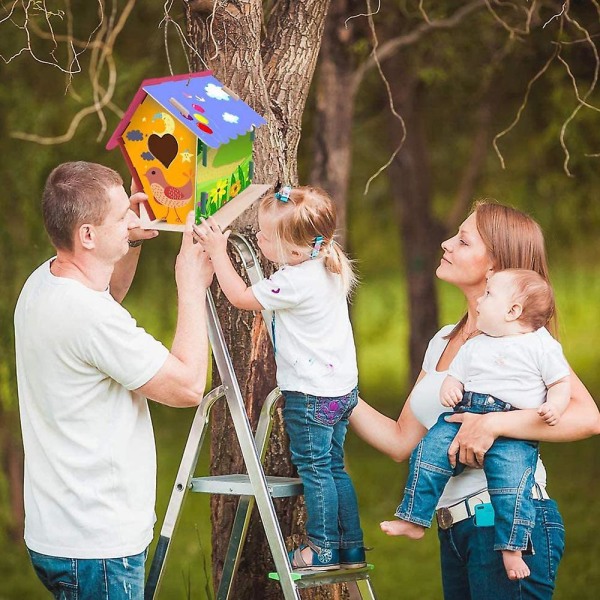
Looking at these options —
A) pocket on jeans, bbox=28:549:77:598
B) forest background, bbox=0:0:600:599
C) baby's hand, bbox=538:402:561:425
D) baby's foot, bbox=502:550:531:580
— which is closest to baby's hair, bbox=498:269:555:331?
baby's hand, bbox=538:402:561:425

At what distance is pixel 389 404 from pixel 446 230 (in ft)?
6.14

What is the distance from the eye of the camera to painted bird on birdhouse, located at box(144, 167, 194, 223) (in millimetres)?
3029

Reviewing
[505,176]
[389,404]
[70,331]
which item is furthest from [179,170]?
[389,404]

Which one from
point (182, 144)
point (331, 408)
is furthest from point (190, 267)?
point (331, 408)

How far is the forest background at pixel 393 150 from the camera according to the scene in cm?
619

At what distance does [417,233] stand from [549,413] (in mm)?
5675

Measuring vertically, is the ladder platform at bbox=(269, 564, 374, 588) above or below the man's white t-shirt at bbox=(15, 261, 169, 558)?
below

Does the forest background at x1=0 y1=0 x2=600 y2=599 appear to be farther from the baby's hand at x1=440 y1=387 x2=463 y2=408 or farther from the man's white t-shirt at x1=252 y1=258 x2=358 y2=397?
the baby's hand at x1=440 y1=387 x2=463 y2=408

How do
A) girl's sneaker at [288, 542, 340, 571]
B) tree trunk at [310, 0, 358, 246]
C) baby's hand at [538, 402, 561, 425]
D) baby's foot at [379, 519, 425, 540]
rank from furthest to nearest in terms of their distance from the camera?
1. tree trunk at [310, 0, 358, 246]
2. girl's sneaker at [288, 542, 340, 571]
3. baby's foot at [379, 519, 425, 540]
4. baby's hand at [538, 402, 561, 425]

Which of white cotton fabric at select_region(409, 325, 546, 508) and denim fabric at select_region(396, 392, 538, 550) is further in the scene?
white cotton fabric at select_region(409, 325, 546, 508)

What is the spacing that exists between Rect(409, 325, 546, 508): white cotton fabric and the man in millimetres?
712

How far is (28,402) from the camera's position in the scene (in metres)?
2.87

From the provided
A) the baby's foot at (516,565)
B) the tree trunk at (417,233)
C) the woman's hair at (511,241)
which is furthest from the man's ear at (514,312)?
the tree trunk at (417,233)

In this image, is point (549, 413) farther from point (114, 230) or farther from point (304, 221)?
point (114, 230)
